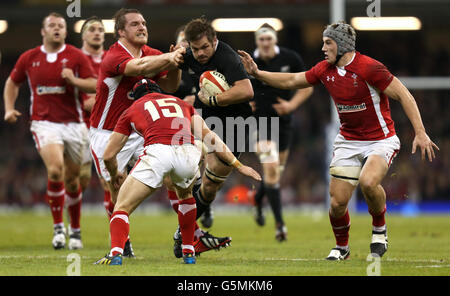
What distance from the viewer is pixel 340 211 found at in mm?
7656

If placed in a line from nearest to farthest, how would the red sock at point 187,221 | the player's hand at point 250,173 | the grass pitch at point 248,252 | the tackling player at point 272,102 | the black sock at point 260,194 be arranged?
the grass pitch at point 248,252
the player's hand at point 250,173
the red sock at point 187,221
the tackling player at point 272,102
the black sock at point 260,194

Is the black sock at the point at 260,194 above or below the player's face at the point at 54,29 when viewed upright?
below

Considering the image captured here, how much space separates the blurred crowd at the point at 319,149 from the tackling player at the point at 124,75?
1266 cm

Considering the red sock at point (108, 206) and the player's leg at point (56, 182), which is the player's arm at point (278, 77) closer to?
the red sock at point (108, 206)

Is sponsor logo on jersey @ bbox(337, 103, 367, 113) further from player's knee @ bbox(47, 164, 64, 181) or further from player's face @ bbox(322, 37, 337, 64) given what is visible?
player's knee @ bbox(47, 164, 64, 181)

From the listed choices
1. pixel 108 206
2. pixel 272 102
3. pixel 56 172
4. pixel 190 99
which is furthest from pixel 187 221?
pixel 272 102

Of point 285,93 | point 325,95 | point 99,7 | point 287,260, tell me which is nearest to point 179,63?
point 287,260

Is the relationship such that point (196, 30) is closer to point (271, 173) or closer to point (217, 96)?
point (217, 96)

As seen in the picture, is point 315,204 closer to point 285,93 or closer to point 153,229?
point 153,229

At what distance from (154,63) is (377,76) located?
220 centimetres

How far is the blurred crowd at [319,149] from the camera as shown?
70.8 feet

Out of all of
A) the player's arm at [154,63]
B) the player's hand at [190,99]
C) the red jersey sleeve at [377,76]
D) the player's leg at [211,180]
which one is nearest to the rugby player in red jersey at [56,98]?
the player's hand at [190,99]

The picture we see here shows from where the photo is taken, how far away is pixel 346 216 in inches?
305

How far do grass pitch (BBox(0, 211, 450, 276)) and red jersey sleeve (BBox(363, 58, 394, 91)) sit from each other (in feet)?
5.70
